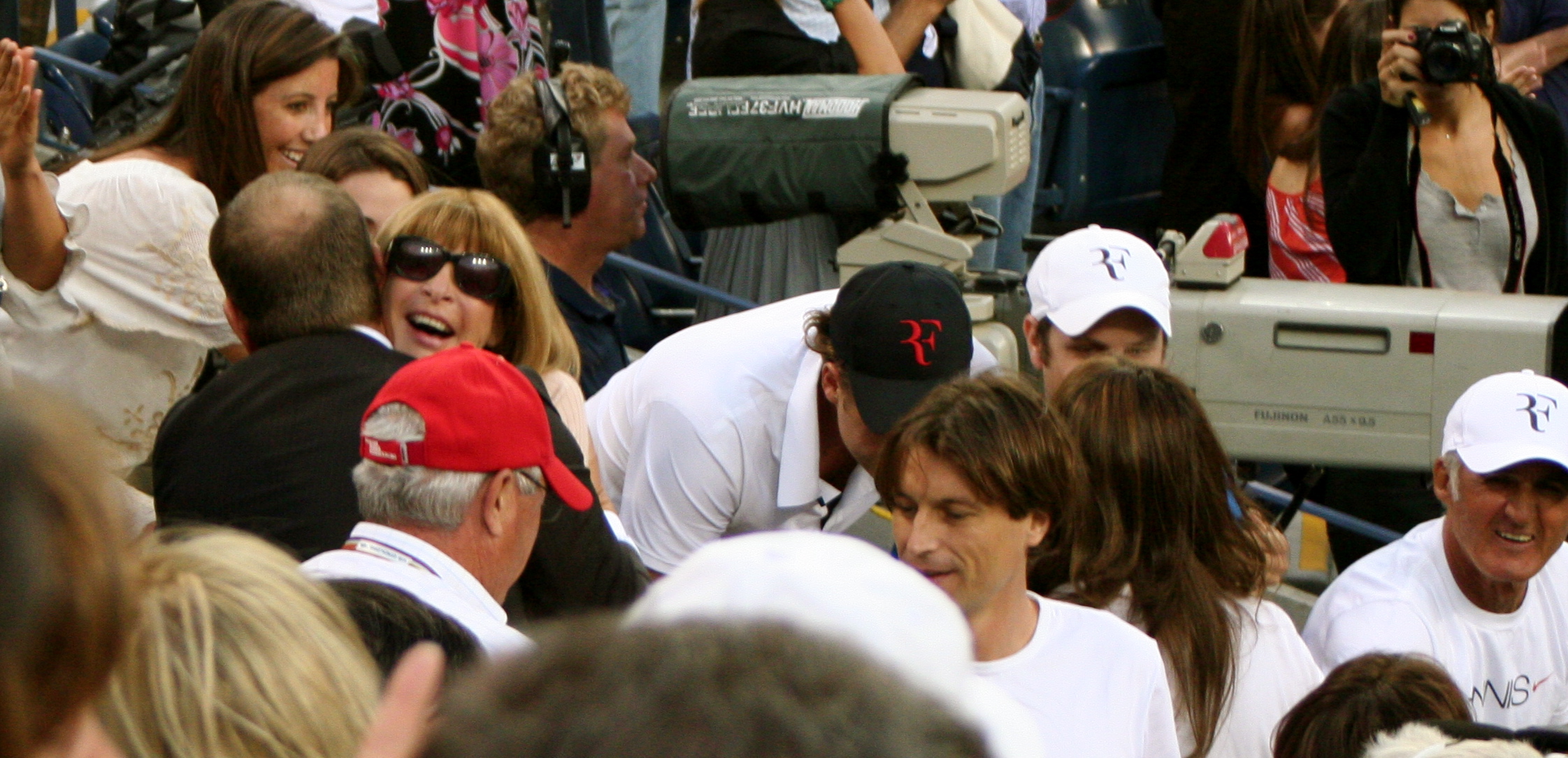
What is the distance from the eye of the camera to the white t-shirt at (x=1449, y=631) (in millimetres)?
3256

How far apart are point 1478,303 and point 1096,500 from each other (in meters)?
1.74

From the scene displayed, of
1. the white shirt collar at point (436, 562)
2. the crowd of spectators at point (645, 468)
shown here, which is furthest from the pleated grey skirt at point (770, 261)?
the white shirt collar at point (436, 562)

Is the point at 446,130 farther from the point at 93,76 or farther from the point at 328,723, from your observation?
the point at 328,723

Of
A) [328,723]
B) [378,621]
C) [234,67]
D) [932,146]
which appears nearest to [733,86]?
[932,146]

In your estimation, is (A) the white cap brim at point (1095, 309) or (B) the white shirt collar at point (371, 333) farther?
(A) the white cap brim at point (1095, 309)

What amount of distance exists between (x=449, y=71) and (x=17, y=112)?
1.94 metres

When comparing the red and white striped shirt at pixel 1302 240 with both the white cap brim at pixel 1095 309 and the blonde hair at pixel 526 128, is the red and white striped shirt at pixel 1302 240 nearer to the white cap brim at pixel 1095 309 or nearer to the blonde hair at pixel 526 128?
the white cap brim at pixel 1095 309

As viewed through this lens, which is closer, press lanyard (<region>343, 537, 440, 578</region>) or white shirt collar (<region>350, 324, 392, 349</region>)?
press lanyard (<region>343, 537, 440, 578</region>)

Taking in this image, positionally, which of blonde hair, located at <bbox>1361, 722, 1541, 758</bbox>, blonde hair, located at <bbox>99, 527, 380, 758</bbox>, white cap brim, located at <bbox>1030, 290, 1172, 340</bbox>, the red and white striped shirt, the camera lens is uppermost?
blonde hair, located at <bbox>99, 527, 380, 758</bbox>

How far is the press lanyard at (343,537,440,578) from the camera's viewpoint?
2236mm

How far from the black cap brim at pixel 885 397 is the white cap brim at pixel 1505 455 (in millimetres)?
1085

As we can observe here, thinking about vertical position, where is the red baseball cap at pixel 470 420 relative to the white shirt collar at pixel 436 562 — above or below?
above

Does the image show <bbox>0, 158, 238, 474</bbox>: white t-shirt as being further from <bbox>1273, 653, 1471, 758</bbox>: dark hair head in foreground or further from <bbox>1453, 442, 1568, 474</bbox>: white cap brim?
<bbox>1453, 442, 1568, 474</bbox>: white cap brim

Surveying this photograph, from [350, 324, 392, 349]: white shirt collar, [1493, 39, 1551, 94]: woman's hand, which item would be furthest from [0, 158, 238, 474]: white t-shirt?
[1493, 39, 1551, 94]: woman's hand
